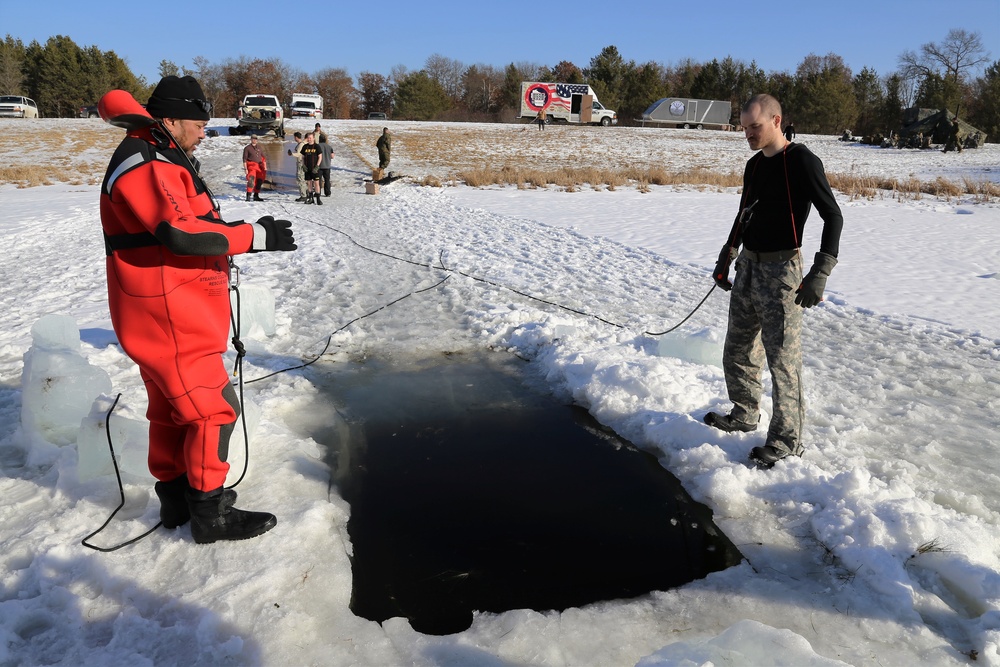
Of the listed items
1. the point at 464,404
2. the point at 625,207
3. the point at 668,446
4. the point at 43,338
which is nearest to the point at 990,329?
the point at 668,446

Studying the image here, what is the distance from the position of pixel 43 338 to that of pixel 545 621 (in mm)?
3337

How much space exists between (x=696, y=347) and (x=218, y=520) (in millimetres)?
3772

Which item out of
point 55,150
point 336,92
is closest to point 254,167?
point 55,150

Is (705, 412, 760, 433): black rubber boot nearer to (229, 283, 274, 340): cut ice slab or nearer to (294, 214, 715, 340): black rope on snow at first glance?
(294, 214, 715, 340): black rope on snow

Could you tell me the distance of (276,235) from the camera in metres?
3.00

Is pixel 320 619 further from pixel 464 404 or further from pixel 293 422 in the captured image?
pixel 464 404

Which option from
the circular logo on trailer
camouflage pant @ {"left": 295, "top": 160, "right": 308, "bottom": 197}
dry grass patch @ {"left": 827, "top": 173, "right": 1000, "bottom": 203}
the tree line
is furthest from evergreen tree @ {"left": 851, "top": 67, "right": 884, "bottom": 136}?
camouflage pant @ {"left": 295, "top": 160, "right": 308, "bottom": 197}

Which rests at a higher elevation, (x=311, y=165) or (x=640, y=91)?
(x=640, y=91)

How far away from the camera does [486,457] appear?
396 cm

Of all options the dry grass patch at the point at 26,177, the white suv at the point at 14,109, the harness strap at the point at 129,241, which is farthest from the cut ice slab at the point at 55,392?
the white suv at the point at 14,109

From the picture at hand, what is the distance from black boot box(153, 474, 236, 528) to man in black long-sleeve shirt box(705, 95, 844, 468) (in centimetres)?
289

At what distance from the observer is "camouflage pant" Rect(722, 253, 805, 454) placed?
11.5ft

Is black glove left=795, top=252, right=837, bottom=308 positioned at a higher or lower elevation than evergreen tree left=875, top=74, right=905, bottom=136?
lower

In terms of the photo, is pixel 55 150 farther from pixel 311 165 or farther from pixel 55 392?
pixel 55 392
